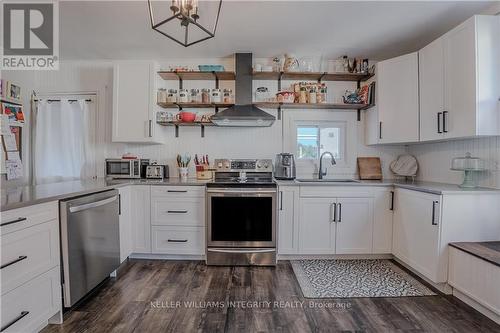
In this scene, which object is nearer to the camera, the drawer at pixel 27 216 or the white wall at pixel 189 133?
the drawer at pixel 27 216

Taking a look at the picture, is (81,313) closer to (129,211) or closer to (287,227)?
(129,211)

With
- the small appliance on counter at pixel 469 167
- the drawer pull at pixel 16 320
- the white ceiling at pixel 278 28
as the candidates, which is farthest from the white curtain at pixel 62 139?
the small appliance on counter at pixel 469 167

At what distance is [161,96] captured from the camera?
305 cm

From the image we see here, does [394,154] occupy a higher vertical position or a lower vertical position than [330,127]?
lower

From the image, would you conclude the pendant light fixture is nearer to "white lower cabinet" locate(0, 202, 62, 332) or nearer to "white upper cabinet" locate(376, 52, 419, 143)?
"white lower cabinet" locate(0, 202, 62, 332)

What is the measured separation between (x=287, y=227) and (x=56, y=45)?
3299 mm

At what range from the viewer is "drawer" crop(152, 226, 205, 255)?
2691mm

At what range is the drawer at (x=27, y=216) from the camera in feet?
4.39

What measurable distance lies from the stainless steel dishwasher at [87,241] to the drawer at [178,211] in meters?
0.42

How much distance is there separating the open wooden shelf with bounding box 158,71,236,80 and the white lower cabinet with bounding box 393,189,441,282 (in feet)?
7.71

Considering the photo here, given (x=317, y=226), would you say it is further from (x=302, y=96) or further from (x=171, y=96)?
(x=171, y=96)

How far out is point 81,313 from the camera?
1817mm

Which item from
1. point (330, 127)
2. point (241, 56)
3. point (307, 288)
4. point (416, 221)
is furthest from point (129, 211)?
point (416, 221)

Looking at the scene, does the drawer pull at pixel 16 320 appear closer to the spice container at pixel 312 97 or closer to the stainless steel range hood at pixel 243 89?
the stainless steel range hood at pixel 243 89
